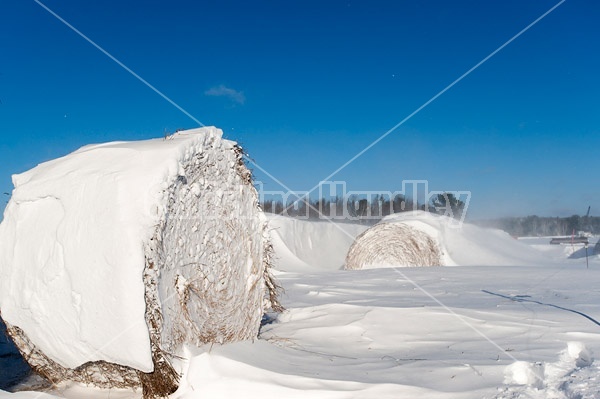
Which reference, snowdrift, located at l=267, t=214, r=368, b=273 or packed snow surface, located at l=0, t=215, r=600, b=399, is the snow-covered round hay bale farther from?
snowdrift, located at l=267, t=214, r=368, b=273

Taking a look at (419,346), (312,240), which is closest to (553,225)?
(312,240)

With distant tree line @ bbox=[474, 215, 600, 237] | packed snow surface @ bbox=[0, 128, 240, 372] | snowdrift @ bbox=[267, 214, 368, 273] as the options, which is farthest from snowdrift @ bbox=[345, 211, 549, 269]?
distant tree line @ bbox=[474, 215, 600, 237]

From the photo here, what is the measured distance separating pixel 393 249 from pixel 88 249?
33.1ft

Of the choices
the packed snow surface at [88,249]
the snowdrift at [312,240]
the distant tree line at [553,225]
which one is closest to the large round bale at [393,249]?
the snowdrift at [312,240]

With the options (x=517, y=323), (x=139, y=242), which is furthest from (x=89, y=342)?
(x=517, y=323)

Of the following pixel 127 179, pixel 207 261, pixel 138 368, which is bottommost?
pixel 138 368

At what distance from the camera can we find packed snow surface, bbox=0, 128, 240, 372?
2.95m

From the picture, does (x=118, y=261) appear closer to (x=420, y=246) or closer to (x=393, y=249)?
(x=420, y=246)

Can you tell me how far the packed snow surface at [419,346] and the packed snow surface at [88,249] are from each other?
477mm

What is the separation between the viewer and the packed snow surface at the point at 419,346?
3.15 m

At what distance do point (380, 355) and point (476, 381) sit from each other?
1.03 metres

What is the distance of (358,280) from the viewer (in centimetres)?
879

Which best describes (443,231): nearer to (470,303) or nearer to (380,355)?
(470,303)

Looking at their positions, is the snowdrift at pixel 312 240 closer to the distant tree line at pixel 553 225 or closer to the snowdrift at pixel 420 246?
the snowdrift at pixel 420 246
